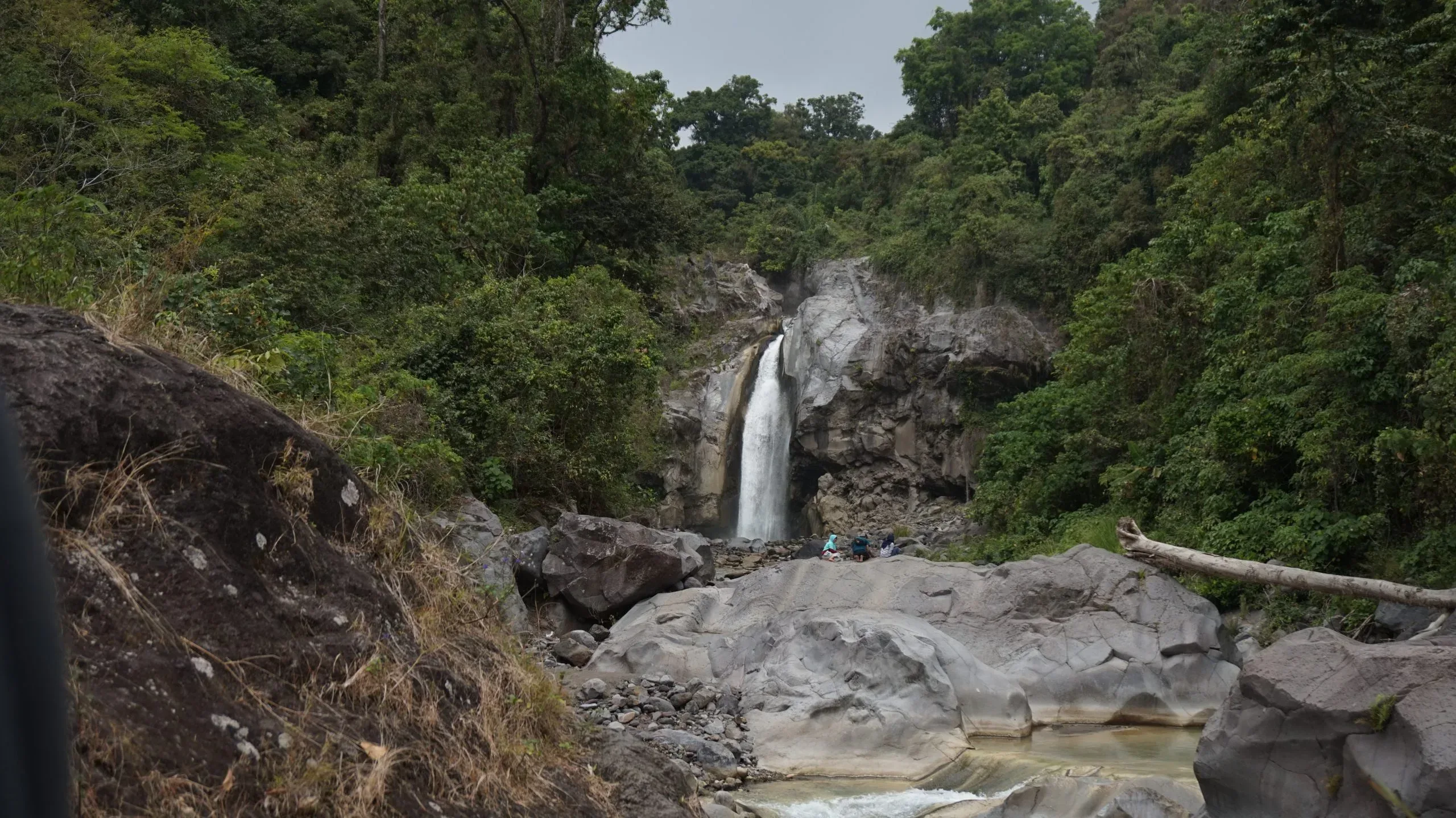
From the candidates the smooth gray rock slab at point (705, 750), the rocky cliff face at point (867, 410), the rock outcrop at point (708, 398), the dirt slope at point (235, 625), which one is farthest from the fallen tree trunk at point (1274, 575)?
the rock outcrop at point (708, 398)

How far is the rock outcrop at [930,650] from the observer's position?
10109 mm

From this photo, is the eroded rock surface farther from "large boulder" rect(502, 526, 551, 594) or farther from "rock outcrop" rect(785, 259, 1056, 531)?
"rock outcrop" rect(785, 259, 1056, 531)

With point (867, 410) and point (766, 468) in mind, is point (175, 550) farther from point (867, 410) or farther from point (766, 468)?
point (766, 468)

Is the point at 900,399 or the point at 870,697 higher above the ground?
the point at 900,399

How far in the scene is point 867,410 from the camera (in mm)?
30844

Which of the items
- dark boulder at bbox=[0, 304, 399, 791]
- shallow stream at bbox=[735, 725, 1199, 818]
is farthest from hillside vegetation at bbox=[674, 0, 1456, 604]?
dark boulder at bbox=[0, 304, 399, 791]

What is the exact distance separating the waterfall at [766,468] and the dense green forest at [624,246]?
14.6ft

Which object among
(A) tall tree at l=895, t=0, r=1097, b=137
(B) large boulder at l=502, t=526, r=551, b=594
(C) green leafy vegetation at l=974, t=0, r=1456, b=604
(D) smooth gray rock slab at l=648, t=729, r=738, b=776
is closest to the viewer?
(D) smooth gray rock slab at l=648, t=729, r=738, b=776

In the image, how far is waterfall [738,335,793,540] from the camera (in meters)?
31.2

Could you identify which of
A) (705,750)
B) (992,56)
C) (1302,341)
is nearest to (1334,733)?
(705,750)

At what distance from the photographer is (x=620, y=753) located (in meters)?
5.37

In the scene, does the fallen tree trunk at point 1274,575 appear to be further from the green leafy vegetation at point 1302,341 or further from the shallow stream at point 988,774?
the shallow stream at point 988,774

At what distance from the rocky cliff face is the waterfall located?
316 mm

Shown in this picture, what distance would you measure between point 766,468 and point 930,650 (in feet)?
68.8
